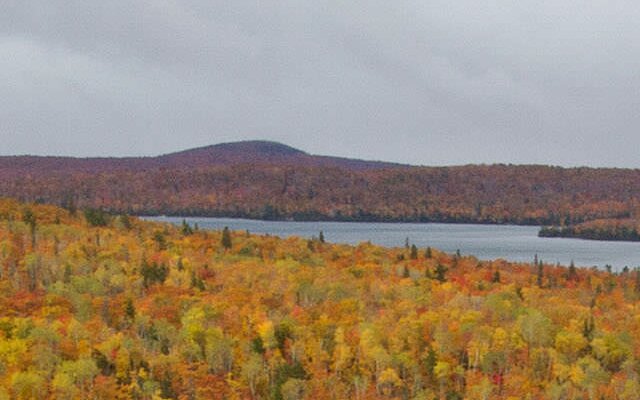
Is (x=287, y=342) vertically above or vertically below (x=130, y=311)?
below

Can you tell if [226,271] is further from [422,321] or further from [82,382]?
[82,382]

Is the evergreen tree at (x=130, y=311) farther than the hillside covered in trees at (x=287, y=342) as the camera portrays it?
Yes

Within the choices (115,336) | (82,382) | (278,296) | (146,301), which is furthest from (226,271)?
(82,382)

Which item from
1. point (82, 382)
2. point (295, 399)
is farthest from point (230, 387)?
point (82, 382)

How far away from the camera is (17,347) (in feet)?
298

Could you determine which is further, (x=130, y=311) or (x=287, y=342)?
(x=130, y=311)

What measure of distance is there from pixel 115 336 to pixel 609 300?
111221 mm

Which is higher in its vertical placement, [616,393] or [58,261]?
[58,261]

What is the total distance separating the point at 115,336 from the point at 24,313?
22848 millimetres

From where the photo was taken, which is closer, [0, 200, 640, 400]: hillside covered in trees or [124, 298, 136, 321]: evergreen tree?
[0, 200, 640, 400]: hillside covered in trees

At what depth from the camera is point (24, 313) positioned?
113500 mm

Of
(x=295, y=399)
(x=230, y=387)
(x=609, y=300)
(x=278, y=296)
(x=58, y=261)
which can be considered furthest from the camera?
(x=609, y=300)

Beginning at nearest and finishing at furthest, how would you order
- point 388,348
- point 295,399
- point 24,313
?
point 295,399 → point 388,348 → point 24,313

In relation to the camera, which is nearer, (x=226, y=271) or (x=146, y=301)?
(x=146, y=301)
